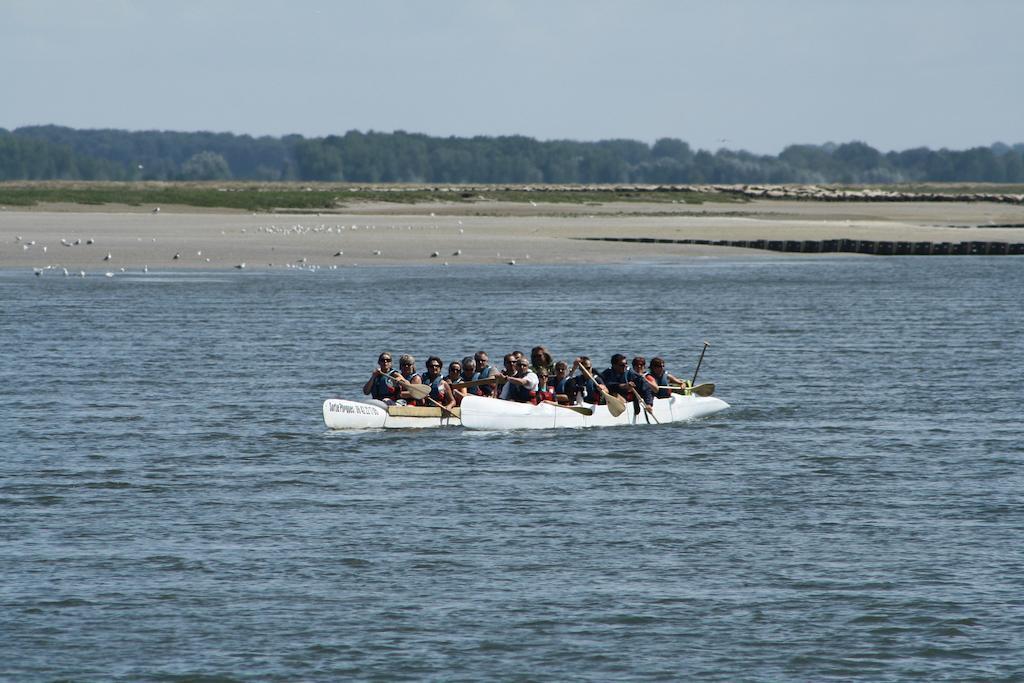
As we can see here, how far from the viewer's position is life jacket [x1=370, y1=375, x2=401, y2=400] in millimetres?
29062

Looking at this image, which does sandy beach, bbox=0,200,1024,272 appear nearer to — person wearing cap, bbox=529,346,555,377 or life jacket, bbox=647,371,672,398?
life jacket, bbox=647,371,672,398

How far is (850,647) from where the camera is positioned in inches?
627

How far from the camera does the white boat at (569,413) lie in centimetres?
2859

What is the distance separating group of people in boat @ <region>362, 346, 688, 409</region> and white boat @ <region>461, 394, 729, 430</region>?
287mm

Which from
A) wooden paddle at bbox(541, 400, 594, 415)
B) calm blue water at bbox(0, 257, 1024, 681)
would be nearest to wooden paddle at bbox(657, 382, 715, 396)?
calm blue water at bbox(0, 257, 1024, 681)

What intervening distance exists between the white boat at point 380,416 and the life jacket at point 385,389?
21 centimetres

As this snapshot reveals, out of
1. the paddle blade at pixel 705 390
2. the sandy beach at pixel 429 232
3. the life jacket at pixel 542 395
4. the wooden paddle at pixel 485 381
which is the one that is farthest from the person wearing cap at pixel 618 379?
the sandy beach at pixel 429 232

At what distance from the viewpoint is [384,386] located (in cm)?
2916

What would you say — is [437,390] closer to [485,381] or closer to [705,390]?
[485,381]

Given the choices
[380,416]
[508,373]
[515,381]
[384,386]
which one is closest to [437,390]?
[384,386]

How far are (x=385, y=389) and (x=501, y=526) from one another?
28.2 ft

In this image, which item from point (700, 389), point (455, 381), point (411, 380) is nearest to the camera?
point (411, 380)

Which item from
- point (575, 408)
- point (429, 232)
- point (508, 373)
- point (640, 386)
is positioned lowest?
point (429, 232)

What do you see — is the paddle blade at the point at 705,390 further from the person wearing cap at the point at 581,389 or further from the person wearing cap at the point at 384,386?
the person wearing cap at the point at 384,386
